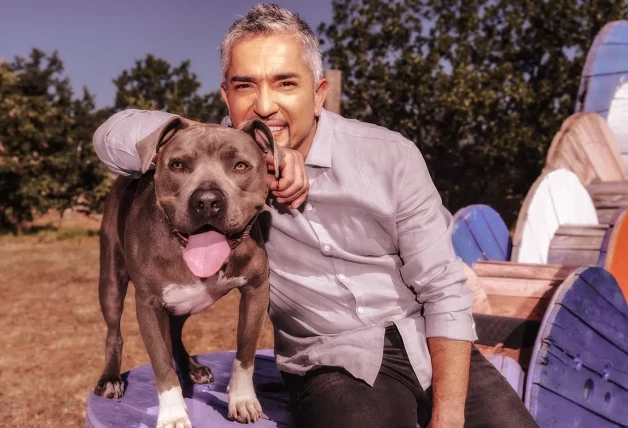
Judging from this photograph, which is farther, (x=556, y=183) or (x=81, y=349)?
(x=81, y=349)

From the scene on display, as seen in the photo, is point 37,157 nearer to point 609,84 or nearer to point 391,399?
point 609,84

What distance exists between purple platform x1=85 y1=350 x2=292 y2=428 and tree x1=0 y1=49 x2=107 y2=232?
668 inches

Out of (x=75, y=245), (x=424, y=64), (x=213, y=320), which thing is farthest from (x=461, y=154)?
(x=213, y=320)

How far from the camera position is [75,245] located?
17641 millimetres

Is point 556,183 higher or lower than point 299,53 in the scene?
lower

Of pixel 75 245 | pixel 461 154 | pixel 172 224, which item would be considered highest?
pixel 172 224

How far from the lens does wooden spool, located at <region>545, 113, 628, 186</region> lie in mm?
7379

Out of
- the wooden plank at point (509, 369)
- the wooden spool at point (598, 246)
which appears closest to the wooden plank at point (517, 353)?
the wooden plank at point (509, 369)

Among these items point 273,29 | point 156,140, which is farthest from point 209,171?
point 273,29

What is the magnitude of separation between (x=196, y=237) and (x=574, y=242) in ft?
15.1

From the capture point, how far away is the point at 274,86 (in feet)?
9.52

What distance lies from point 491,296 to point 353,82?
15.4m

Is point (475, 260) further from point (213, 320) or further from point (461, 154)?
point (461, 154)

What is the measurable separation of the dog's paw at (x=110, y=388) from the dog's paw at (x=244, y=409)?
69 centimetres
